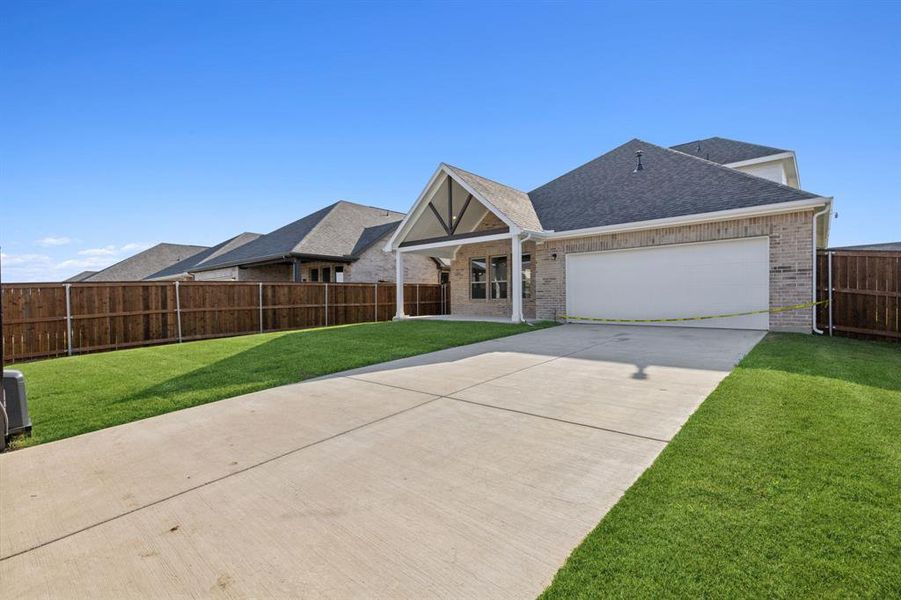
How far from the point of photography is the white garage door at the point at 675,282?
10.9m

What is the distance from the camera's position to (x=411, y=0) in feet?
36.0

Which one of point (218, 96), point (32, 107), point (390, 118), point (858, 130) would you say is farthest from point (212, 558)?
point (858, 130)

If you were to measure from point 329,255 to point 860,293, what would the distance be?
1900cm

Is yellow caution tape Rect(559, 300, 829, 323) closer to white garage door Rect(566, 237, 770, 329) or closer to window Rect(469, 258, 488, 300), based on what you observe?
white garage door Rect(566, 237, 770, 329)

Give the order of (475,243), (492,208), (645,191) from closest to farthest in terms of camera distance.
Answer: (492,208), (645,191), (475,243)

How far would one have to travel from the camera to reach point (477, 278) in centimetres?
1789

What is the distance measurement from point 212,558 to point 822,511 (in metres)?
3.53

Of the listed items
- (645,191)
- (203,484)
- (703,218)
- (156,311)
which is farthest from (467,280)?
(203,484)

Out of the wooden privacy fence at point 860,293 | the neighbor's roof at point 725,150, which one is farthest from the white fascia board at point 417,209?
the neighbor's roof at point 725,150

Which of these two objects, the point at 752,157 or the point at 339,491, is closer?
the point at 339,491

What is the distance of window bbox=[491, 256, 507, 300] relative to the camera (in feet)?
55.4

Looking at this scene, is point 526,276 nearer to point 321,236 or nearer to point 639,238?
point 639,238

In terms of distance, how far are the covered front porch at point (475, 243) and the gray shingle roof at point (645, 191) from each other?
185cm

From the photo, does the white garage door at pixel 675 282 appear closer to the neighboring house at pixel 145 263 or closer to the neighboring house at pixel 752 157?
the neighboring house at pixel 752 157
